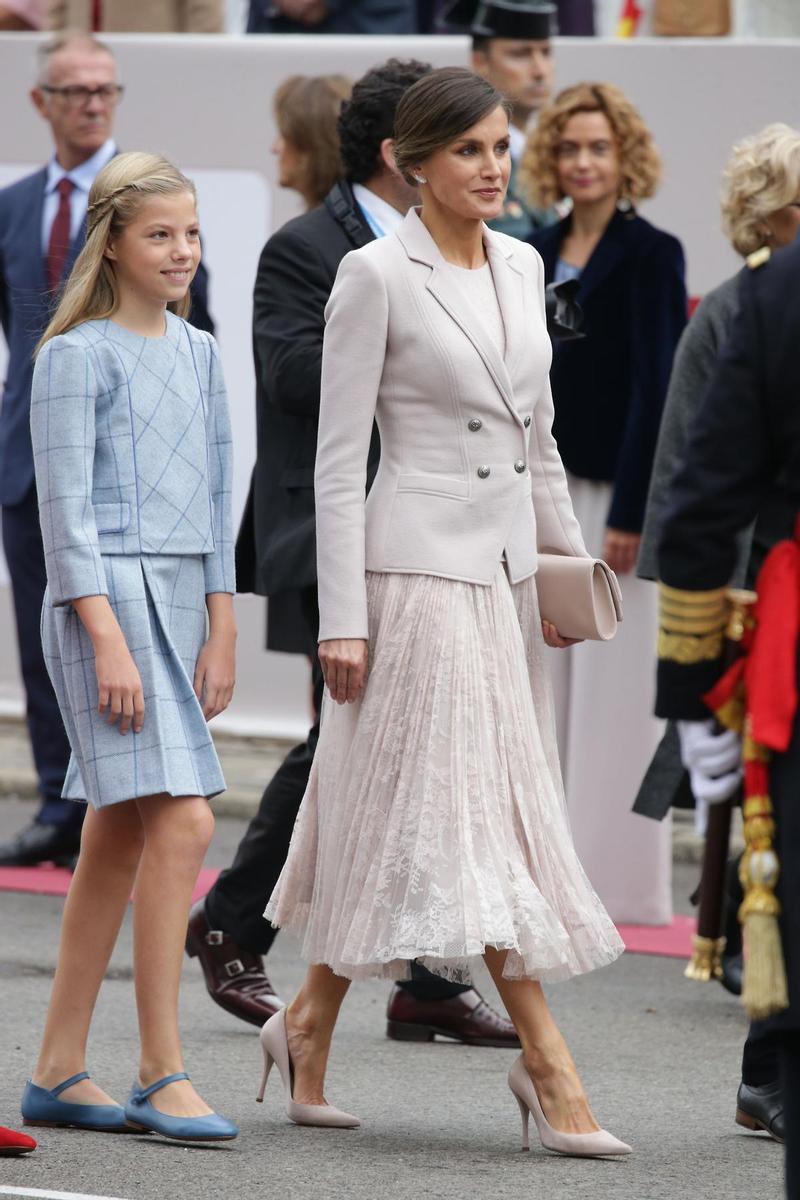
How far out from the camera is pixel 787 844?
3395mm

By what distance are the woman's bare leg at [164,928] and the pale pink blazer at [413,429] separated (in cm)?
46

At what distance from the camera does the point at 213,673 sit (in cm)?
467

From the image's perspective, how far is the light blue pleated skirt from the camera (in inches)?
175

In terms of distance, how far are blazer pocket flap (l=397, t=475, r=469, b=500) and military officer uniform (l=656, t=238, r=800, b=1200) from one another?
3.70 ft

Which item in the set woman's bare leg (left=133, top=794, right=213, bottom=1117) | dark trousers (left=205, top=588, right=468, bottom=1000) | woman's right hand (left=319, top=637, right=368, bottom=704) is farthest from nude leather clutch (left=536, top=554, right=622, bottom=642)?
dark trousers (left=205, top=588, right=468, bottom=1000)

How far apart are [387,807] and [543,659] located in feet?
1.55

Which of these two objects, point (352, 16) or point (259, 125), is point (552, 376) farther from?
point (352, 16)

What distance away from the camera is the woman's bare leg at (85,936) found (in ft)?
15.1

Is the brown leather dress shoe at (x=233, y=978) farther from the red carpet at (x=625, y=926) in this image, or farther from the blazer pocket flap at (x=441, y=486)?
the blazer pocket flap at (x=441, y=486)

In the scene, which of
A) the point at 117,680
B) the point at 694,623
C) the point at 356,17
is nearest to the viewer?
the point at 694,623

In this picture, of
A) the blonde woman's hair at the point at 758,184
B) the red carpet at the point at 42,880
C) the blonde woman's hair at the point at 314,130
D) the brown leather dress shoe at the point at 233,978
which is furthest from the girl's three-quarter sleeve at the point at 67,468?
the red carpet at the point at 42,880

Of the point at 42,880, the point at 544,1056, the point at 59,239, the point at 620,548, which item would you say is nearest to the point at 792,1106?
the point at 544,1056

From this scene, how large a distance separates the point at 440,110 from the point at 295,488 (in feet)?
4.40

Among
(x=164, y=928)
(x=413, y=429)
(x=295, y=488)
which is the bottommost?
(x=164, y=928)
